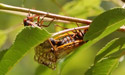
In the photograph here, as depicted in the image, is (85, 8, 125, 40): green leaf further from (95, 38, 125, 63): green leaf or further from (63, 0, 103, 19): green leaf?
(63, 0, 103, 19): green leaf

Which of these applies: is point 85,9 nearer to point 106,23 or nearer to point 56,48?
point 56,48

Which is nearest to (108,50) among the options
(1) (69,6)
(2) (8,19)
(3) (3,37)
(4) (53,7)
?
(3) (3,37)

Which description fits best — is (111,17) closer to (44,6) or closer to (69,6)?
(69,6)

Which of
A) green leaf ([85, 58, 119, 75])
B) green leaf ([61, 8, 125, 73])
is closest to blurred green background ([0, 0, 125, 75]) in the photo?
green leaf ([85, 58, 119, 75])

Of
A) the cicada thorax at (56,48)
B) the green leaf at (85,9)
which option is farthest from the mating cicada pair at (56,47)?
the green leaf at (85,9)

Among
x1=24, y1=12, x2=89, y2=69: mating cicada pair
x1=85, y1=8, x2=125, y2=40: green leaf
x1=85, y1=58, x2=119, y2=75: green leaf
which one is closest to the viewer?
x1=85, y1=8, x2=125, y2=40: green leaf

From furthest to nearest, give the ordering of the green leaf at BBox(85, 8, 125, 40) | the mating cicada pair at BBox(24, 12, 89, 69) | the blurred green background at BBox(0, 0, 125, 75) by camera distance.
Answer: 1. the blurred green background at BBox(0, 0, 125, 75)
2. the mating cicada pair at BBox(24, 12, 89, 69)
3. the green leaf at BBox(85, 8, 125, 40)

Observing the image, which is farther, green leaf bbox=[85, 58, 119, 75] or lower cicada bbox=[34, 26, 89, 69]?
lower cicada bbox=[34, 26, 89, 69]

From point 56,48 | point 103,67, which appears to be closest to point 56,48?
point 56,48
